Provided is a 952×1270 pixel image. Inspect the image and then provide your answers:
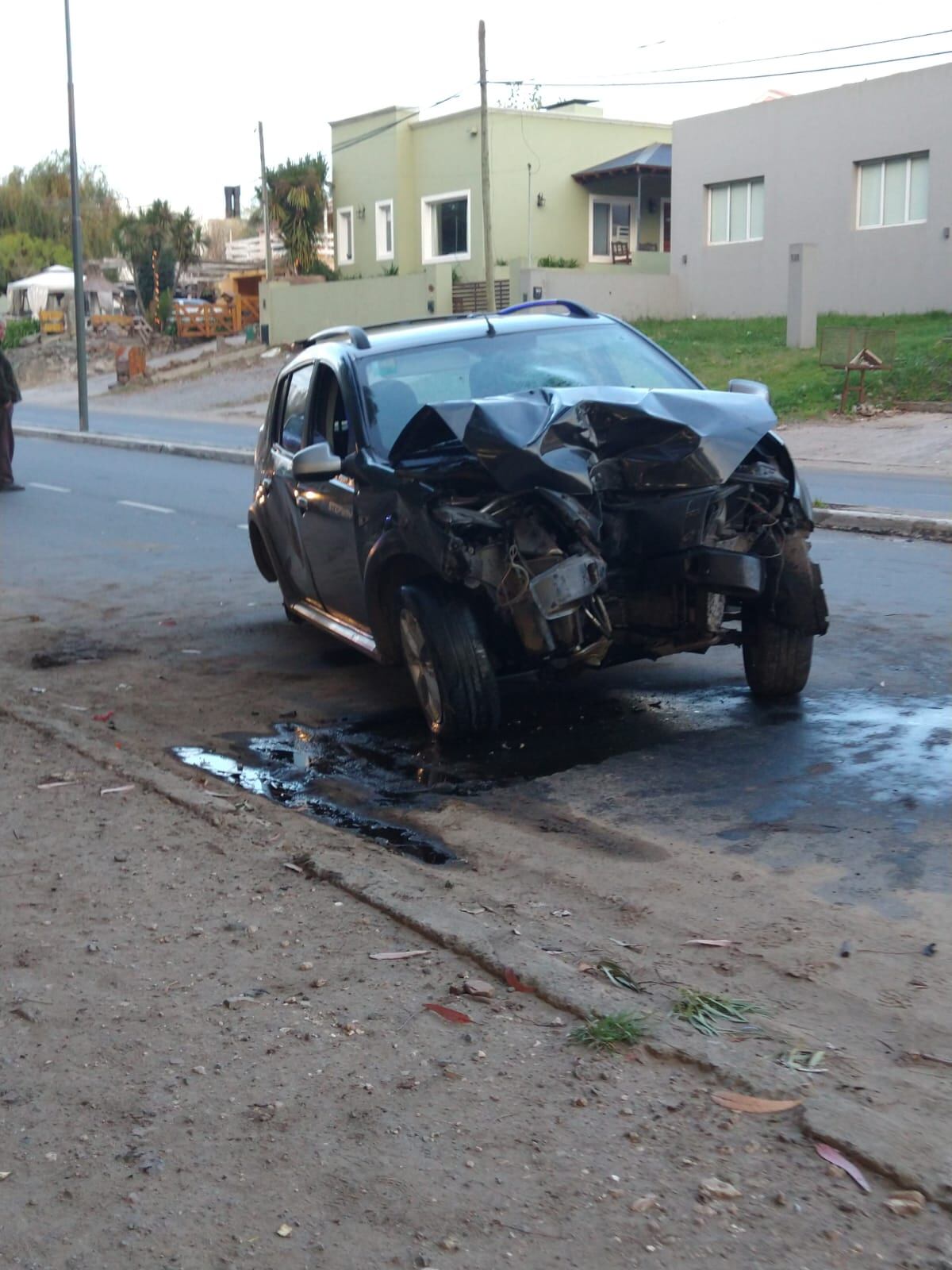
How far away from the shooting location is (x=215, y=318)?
5612 cm

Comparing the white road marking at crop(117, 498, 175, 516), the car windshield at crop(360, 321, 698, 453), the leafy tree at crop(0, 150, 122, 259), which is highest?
the leafy tree at crop(0, 150, 122, 259)

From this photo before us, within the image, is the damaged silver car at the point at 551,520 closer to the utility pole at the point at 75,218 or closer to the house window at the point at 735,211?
the utility pole at the point at 75,218

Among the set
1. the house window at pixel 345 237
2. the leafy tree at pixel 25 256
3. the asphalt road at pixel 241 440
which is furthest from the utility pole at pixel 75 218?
the leafy tree at pixel 25 256

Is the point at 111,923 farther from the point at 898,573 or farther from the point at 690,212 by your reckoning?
the point at 690,212

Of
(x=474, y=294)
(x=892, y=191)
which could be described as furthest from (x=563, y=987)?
(x=474, y=294)

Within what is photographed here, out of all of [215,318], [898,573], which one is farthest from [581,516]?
[215,318]

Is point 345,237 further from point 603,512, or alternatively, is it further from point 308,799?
point 308,799

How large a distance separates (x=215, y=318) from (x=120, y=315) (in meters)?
6.94

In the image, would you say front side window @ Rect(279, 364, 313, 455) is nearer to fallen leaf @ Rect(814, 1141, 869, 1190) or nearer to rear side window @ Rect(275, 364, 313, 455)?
rear side window @ Rect(275, 364, 313, 455)

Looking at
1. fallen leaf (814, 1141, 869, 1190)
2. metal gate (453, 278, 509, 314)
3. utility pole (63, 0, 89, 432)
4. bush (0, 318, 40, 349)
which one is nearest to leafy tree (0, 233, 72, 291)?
bush (0, 318, 40, 349)

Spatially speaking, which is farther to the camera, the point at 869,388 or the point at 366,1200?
the point at 869,388

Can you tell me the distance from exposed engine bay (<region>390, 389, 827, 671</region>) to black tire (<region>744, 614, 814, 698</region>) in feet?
1.62

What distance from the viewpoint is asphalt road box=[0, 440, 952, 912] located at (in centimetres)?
546

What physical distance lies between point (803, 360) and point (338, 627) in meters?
22.9
